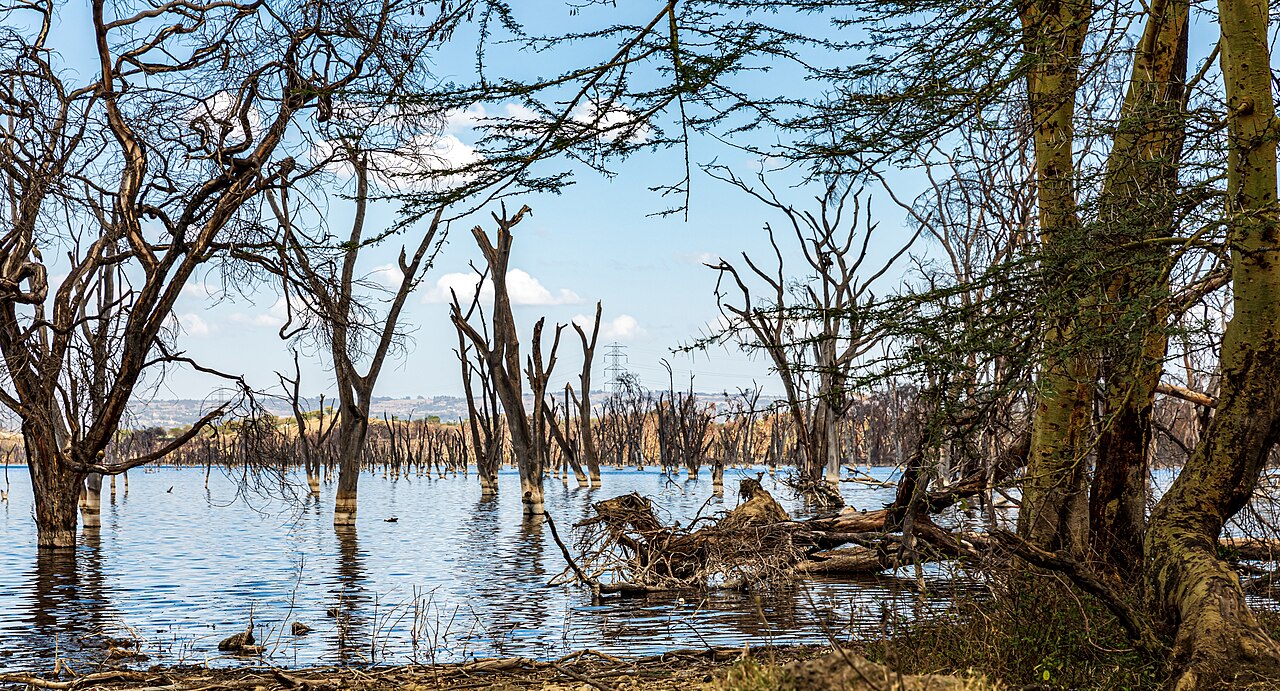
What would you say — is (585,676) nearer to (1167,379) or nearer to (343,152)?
(1167,379)

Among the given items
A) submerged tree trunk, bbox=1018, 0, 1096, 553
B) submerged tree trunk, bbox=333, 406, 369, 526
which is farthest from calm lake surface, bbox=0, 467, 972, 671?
submerged tree trunk, bbox=333, 406, 369, 526

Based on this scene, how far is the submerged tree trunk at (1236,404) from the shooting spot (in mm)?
5863

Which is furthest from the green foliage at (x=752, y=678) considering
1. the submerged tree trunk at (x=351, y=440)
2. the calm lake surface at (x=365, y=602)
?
the submerged tree trunk at (x=351, y=440)

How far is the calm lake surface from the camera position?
906cm

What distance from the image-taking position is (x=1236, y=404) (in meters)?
6.37

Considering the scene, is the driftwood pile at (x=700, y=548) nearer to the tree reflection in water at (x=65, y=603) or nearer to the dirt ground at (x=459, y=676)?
the dirt ground at (x=459, y=676)

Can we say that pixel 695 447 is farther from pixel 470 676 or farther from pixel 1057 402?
pixel 470 676

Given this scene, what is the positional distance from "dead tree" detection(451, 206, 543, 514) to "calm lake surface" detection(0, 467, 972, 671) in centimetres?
179

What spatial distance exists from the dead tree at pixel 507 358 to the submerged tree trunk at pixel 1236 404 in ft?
63.1

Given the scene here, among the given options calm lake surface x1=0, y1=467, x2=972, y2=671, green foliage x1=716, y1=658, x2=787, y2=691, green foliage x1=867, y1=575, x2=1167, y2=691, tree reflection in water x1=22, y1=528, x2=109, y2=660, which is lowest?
calm lake surface x1=0, y1=467, x2=972, y2=671

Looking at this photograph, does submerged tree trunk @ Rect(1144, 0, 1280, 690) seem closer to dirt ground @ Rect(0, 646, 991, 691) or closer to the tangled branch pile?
dirt ground @ Rect(0, 646, 991, 691)

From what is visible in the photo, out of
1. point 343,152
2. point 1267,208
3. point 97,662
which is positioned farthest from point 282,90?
point 1267,208

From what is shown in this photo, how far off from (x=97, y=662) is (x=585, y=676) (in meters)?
4.13

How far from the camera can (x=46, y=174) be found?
13914 mm
